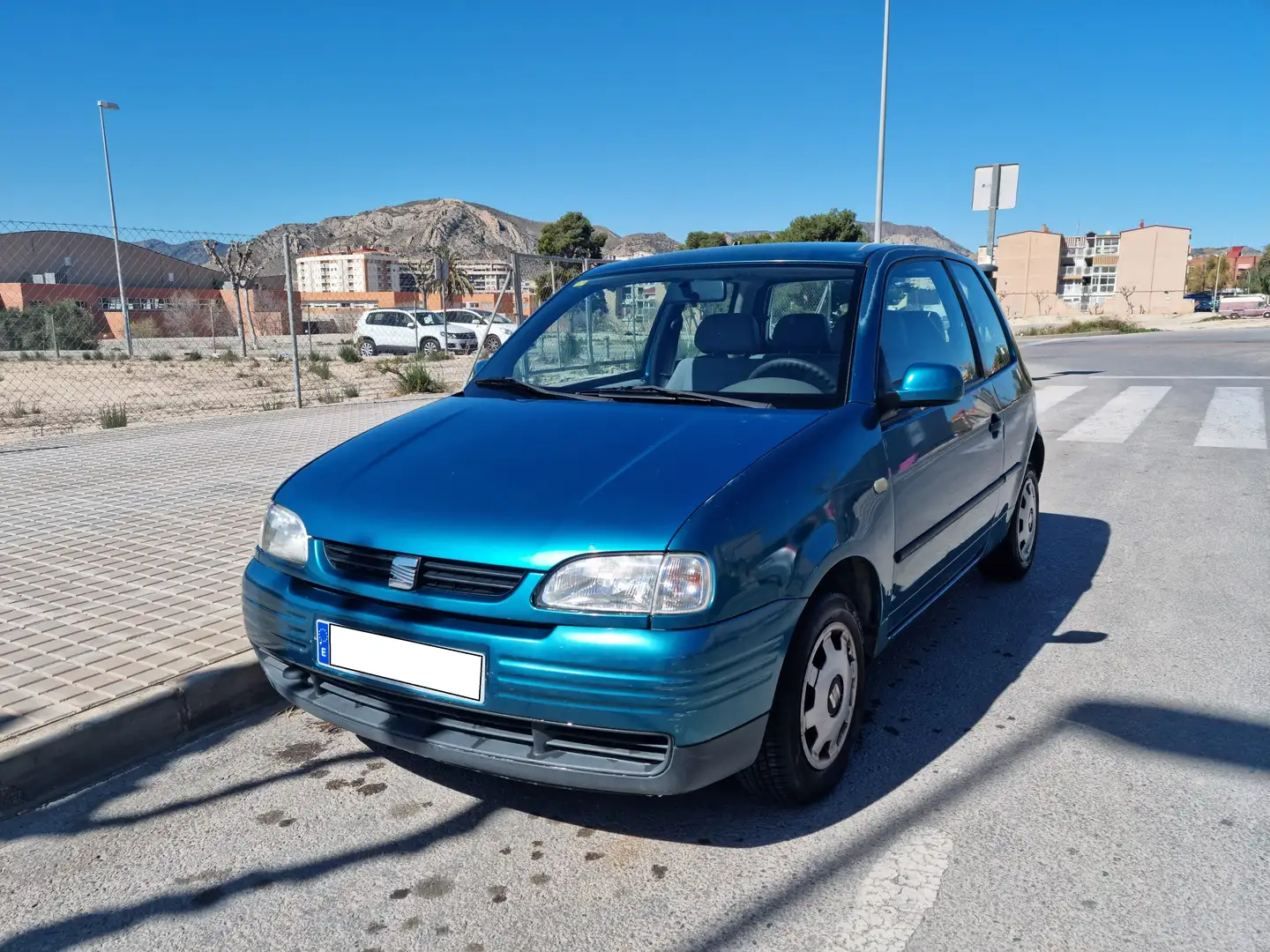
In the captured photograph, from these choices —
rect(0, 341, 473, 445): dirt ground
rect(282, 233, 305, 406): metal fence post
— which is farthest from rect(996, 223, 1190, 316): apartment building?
rect(282, 233, 305, 406): metal fence post

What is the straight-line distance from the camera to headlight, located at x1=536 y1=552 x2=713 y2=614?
2205 mm

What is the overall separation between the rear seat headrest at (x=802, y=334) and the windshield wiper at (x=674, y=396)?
35 centimetres

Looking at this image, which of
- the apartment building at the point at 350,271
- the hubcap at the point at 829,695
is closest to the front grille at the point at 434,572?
the hubcap at the point at 829,695

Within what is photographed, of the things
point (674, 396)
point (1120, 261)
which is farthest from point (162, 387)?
point (1120, 261)

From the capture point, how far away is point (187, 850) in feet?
8.50

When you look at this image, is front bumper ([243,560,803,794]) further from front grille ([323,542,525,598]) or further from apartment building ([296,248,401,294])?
apartment building ([296,248,401,294])

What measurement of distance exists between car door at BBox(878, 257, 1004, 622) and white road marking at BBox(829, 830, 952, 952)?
2.74 feet

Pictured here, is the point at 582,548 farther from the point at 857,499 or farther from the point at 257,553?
the point at 257,553

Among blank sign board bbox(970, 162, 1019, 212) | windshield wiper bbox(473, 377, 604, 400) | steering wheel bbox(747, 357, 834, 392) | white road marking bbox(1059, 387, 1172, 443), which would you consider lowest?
white road marking bbox(1059, 387, 1172, 443)

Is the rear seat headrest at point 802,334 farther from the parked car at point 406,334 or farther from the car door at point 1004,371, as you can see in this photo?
the parked car at point 406,334

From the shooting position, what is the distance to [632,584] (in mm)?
2221

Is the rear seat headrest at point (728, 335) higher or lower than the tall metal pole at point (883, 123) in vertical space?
lower

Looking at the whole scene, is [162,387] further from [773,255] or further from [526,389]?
[773,255]

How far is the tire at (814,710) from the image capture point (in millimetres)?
2482
